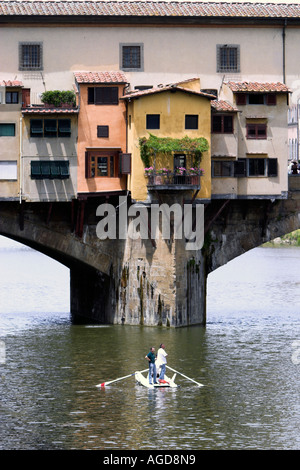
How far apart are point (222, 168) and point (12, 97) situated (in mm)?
13474

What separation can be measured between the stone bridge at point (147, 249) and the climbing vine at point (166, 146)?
9.76ft

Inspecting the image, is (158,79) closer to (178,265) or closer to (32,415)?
(178,265)

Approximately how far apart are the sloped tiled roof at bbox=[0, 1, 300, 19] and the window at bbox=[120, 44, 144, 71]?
2005mm

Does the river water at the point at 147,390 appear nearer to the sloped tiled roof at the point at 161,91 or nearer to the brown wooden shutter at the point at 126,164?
the brown wooden shutter at the point at 126,164

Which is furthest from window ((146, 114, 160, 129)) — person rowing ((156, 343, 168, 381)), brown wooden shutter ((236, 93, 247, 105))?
person rowing ((156, 343, 168, 381))

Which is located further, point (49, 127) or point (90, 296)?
point (90, 296)

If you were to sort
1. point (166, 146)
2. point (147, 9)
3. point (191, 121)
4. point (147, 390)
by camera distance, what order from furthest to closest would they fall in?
point (147, 9) < point (191, 121) < point (166, 146) < point (147, 390)

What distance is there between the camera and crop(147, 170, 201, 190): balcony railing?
236 ft

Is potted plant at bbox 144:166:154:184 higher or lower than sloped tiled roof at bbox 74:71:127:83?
lower

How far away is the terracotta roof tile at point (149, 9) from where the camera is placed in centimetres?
7569

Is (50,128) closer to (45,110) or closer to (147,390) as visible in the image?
(45,110)

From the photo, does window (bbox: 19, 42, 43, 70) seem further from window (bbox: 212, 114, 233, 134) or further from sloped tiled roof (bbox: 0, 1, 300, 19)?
window (bbox: 212, 114, 233, 134)

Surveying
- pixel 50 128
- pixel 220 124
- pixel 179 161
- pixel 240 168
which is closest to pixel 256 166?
pixel 240 168

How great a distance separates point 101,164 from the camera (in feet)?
245
